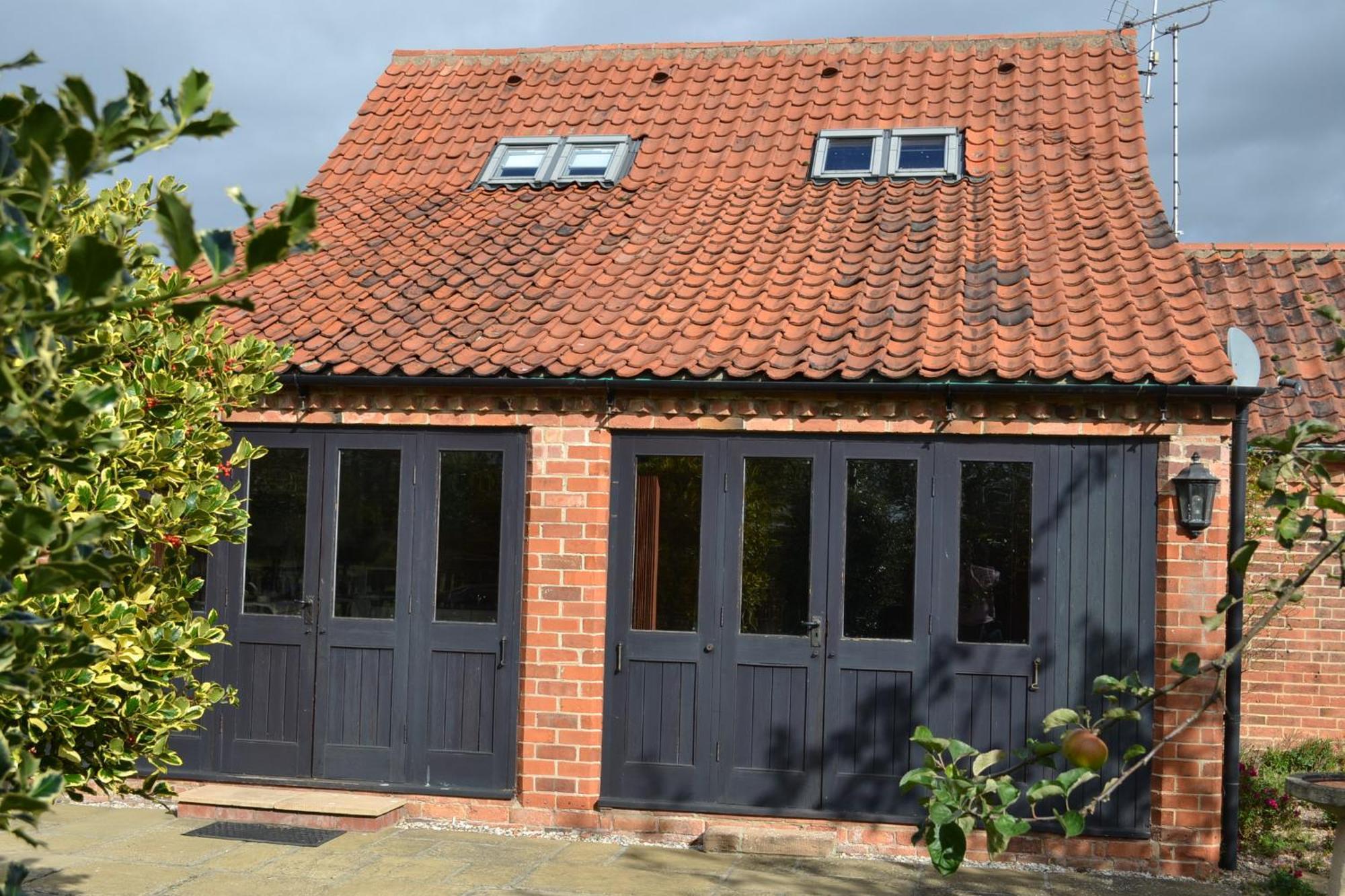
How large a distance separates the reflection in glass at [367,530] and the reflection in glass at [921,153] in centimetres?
499

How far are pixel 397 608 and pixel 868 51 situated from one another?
7.50 meters

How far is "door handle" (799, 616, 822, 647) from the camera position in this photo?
319 inches

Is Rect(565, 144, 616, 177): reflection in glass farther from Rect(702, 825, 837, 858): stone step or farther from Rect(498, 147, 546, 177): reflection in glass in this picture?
Rect(702, 825, 837, 858): stone step

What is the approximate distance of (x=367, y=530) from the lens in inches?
348

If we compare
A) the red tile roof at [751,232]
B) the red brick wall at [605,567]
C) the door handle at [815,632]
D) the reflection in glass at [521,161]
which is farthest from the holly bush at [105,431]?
the reflection in glass at [521,161]

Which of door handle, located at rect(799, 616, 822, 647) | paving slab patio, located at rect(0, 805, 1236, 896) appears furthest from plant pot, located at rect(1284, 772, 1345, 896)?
door handle, located at rect(799, 616, 822, 647)

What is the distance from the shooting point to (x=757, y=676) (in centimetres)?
816

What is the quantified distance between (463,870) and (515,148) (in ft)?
23.0

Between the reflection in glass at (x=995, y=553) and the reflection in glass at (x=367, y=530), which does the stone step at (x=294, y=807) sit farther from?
the reflection in glass at (x=995, y=553)

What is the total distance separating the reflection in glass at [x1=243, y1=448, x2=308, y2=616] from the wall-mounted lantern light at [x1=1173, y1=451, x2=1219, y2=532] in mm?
5580

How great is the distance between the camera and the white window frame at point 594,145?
37.1 ft

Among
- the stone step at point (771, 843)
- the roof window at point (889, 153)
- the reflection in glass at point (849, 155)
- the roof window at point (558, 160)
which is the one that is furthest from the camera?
the roof window at point (558, 160)

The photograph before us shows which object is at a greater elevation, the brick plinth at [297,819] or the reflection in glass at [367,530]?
the reflection in glass at [367,530]

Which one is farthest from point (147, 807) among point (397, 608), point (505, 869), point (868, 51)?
point (868, 51)
